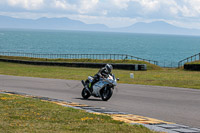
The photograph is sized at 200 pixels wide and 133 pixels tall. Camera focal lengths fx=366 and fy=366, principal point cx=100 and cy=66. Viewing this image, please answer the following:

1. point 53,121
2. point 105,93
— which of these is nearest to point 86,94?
point 105,93

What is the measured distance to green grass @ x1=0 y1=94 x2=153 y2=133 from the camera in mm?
7812

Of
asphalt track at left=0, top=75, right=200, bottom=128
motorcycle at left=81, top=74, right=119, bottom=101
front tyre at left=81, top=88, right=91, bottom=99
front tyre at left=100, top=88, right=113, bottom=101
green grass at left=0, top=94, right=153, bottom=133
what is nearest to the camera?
green grass at left=0, top=94, right=153, bottom=133

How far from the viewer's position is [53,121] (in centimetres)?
898

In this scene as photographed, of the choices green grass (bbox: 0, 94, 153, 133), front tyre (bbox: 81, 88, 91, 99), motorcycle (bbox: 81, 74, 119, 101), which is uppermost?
motorcycle (bbox: 81, 74, 119, 101)

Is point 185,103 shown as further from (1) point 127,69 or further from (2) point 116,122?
(1) point 127,69

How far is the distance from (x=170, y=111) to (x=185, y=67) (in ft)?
100

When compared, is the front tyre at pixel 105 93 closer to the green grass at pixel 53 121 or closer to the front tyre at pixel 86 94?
the front tyre at pixel 86 94

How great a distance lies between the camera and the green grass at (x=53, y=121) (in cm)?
781

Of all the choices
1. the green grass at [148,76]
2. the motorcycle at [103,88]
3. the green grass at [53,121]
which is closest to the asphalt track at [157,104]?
the motorcycle at [103,88]

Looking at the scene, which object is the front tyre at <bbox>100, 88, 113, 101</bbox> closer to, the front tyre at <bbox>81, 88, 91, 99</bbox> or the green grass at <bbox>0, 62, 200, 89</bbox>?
the front tyre at <bbox>81, 88, 91, 99</bbox>

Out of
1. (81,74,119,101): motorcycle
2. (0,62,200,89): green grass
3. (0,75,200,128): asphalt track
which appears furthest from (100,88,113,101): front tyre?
(0,62,200,89): green grass

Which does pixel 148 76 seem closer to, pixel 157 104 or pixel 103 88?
pixel 103 88

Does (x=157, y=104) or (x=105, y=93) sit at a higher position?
(x=105, y=93)

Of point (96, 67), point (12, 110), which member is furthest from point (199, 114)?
point (96, 67)
